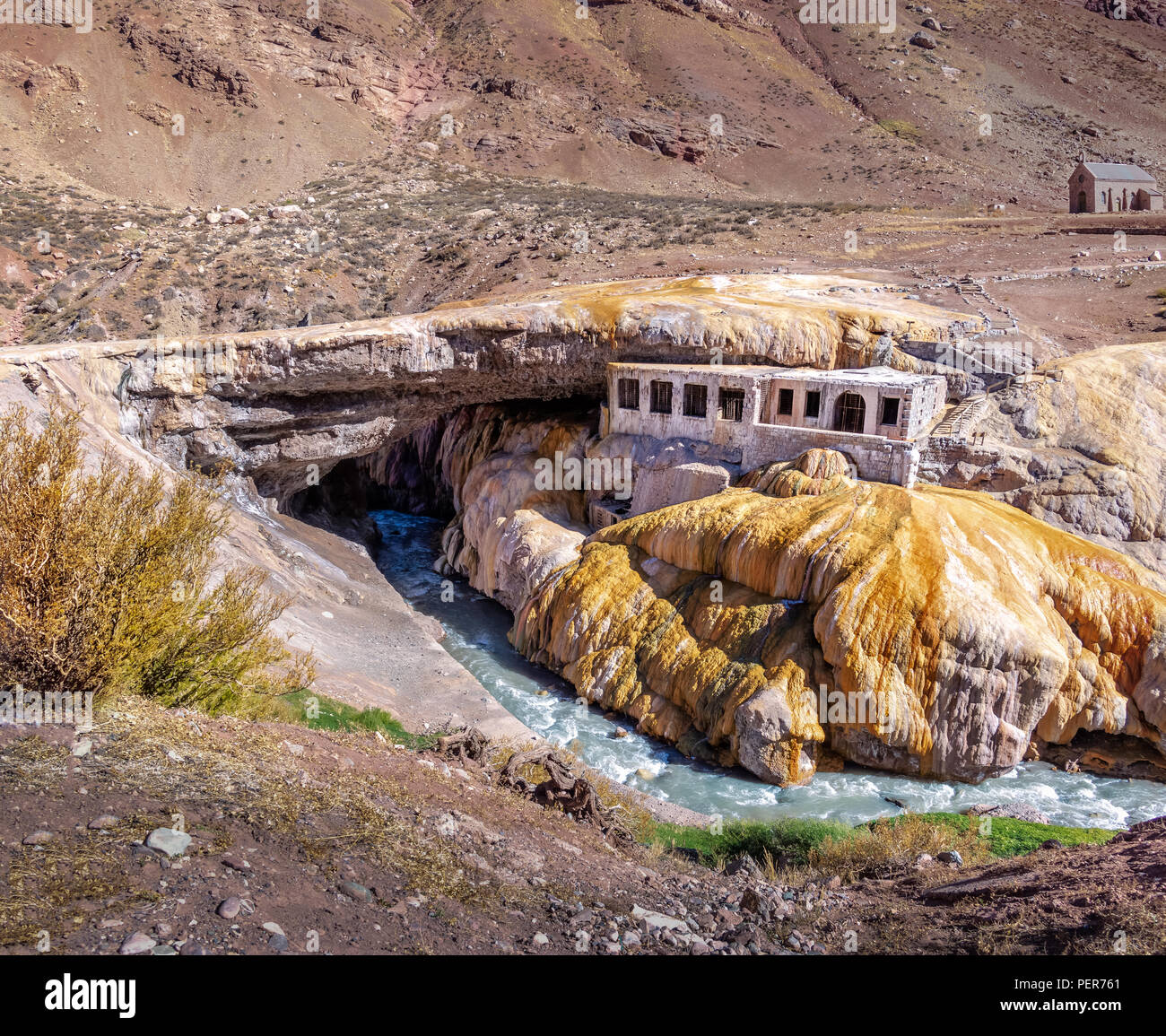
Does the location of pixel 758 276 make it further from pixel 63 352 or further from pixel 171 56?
pixel 171 56

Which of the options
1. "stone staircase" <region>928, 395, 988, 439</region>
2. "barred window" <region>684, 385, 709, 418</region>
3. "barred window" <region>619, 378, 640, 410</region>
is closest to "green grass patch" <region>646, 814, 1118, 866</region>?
"stone staircase" <region>928, 395, 988, 439</region>

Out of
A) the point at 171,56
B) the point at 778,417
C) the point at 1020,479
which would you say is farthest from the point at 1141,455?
the point at 171,56

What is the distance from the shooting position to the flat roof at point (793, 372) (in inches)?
920

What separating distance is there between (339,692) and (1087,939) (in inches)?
518

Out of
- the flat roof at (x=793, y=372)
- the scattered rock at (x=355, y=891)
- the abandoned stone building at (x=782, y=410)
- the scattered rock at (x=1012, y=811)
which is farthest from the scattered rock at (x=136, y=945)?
the flat roof at (x=793, y=372)

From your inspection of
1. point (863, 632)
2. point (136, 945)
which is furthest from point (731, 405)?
point (136, 945)

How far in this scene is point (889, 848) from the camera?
551 inches

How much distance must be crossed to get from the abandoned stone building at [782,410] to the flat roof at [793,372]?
0.03 m

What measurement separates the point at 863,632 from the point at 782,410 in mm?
8079

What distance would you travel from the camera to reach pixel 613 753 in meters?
19.6

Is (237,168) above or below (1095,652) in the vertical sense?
above

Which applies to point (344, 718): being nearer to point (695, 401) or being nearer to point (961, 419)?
point (695, 401)

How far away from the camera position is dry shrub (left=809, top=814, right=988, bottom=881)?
13203 mm

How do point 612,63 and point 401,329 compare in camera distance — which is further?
point 612,63
